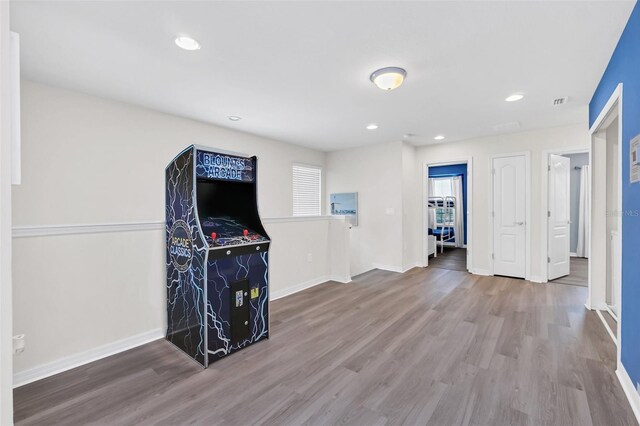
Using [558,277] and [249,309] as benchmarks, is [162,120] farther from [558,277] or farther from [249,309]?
[558,277]

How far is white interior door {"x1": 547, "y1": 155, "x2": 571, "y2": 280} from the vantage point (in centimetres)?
454

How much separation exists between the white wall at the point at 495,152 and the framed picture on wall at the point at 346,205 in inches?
58.6

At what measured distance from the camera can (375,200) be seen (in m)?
5.69

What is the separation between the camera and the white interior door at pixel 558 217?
14.9 ft

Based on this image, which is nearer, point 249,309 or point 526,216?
point 249,309

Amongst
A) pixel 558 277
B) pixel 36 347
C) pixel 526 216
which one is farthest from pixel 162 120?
pixel 558 277

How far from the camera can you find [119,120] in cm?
331

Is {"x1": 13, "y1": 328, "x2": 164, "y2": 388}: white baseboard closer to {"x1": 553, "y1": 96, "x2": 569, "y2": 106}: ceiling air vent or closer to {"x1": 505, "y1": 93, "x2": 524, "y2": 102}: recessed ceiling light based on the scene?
{"x1": 505, "y1": 93, "x2": 524, "y2": 102}: recessed ceiling light

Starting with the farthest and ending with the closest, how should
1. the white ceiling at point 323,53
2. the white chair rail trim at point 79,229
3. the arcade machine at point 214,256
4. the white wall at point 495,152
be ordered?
1. the white wall at point 495,152
2. the arcade machine at point 214,256
3. the white chair rail trim at point 79,229
4. the white ceiling at point 323,53

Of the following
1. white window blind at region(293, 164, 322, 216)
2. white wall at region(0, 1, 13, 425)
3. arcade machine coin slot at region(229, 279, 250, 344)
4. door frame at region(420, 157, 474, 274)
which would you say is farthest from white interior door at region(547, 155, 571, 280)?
white wall at region(0, 1, 13, 425)

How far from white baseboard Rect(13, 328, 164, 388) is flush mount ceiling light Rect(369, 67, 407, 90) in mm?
3124

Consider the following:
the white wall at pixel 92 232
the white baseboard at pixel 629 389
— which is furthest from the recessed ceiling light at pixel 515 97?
the white wall at pixel 92 232

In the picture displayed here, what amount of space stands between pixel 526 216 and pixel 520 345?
2.88m

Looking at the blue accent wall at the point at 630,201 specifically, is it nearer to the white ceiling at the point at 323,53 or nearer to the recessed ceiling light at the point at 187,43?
the white ceiling at the point at 323,53
